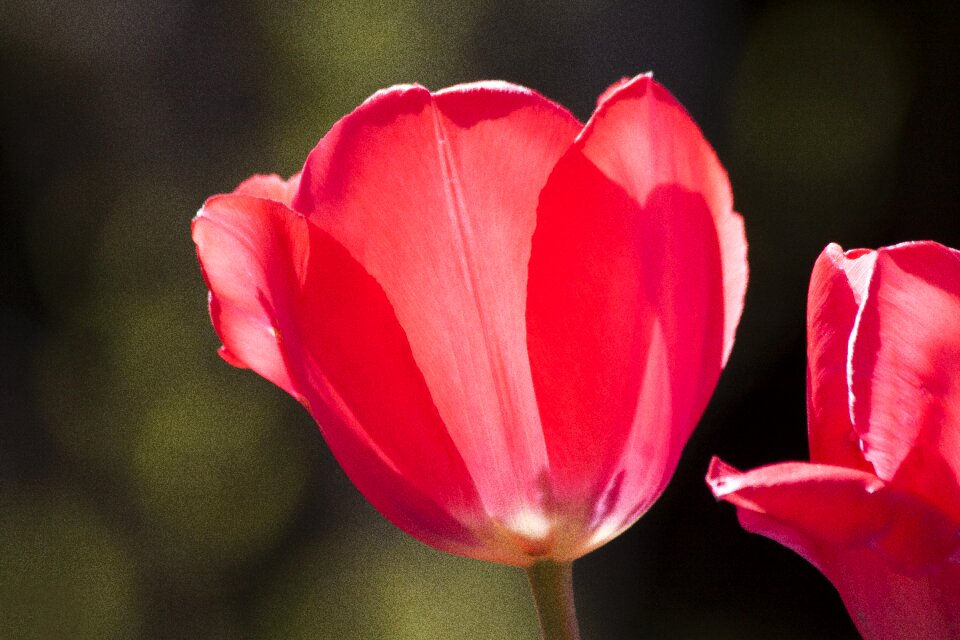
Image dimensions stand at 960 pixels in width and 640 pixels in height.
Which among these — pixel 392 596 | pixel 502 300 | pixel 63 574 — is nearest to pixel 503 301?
pixel 502 300

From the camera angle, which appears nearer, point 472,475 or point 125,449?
point 472,475

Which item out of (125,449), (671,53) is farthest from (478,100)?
Result: (671,53)

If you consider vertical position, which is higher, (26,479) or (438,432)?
(438,432)

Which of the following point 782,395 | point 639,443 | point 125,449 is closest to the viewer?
point 639,443

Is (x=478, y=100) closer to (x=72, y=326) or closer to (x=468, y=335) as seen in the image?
(x=468, y=335)

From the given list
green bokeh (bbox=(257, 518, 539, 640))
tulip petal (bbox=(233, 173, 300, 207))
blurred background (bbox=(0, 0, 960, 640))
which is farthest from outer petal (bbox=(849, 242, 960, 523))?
blurred background (bbox=(0, 0, 960, 640))

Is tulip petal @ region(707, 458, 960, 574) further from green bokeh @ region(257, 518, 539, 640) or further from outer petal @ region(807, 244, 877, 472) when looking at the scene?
green bokeh @ region(257, 518, 539, 640)

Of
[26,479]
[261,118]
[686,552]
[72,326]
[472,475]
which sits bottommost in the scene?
[686,552]
